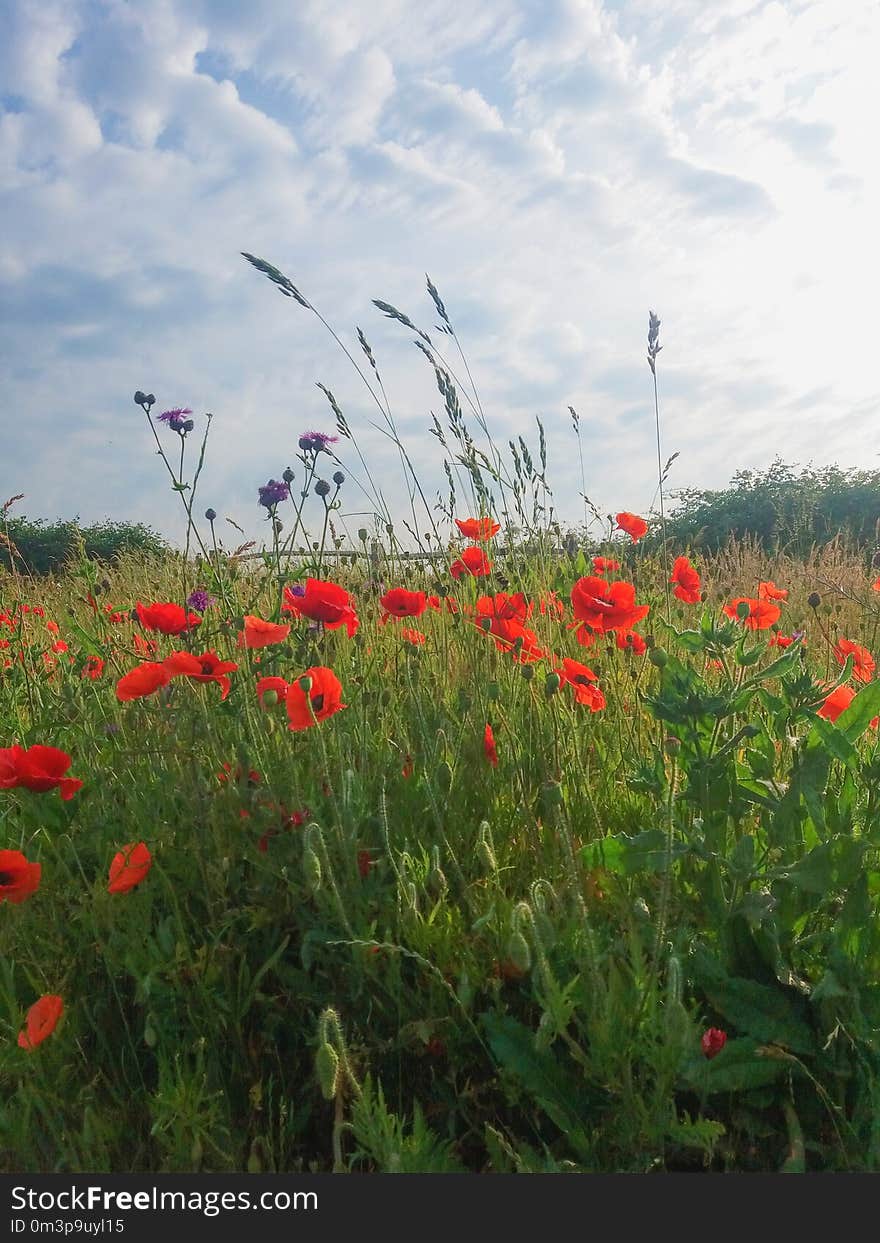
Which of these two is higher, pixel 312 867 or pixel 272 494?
pixel 272 494

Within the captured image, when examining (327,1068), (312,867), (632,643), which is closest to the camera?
(327,1068)

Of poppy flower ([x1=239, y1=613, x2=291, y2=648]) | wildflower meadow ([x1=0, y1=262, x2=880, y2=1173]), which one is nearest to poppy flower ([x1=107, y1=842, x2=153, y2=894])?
wildflower meadow ([x1=0, y1=262, x2=880, y2=1173])

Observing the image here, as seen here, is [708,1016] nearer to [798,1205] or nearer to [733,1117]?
[733,1117]

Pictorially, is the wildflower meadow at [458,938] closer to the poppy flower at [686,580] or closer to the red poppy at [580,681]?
the red poppy at [580,681]

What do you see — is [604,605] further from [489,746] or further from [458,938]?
[458,938]

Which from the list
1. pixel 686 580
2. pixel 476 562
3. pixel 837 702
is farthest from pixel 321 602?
pixel 686 580

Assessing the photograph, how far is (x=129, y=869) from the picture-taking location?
158 centimetres

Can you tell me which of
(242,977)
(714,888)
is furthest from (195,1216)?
(714,888)

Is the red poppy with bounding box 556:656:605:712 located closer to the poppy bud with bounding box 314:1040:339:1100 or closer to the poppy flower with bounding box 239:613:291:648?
the poppy flower with bounding box 239:613:291:648

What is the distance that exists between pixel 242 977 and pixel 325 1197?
442 millimetres

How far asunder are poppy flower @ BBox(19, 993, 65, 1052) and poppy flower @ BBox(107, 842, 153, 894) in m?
0.19

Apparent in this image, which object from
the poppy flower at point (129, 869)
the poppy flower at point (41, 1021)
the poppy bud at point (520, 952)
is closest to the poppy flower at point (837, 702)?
the poppy bud at point (520, 952)

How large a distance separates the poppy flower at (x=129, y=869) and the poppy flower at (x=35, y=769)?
0.61 ft

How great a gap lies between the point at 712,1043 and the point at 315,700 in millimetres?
895
